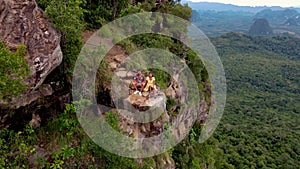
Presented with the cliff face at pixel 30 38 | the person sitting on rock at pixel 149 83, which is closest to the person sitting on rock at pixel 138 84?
the person sitting on rock at pixel 149 83

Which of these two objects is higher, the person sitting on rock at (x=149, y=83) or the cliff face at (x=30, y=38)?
the cliff face at (x=30, y=38)

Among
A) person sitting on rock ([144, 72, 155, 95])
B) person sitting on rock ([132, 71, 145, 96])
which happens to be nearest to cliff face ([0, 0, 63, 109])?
person sitting on rock ([132, 71, 145, 96])

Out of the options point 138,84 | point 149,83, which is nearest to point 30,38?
point 138,84

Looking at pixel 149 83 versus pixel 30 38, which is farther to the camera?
pixel 149 83

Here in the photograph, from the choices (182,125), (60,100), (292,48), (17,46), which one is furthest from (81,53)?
(292,48)

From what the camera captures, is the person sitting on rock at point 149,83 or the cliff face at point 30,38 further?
the person sitting on rock at point 149,83

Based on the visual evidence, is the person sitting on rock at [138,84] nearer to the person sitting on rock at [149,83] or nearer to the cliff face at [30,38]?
the person sitting on rock at [149,83]

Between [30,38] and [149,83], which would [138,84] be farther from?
[30,38]

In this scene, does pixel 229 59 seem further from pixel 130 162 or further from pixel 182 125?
pixel 130 162

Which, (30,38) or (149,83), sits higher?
(30,38)
